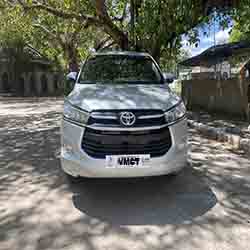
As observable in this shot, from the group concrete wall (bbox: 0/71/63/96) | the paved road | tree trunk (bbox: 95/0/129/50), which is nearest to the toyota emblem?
the paved road

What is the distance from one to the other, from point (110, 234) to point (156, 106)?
5.42 feet

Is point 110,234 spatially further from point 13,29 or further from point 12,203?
point 13,29

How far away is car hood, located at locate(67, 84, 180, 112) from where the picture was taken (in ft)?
13.6

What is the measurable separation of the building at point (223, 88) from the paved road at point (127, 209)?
5340 mm

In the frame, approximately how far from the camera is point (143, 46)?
12.9 meters

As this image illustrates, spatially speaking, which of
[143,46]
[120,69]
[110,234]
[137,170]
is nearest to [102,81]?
[120,69]

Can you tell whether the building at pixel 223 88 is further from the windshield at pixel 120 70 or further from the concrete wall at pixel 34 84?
the concrete wall at pixel 34 84

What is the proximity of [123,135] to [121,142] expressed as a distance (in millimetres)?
89

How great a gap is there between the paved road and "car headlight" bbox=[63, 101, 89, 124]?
3.59ft

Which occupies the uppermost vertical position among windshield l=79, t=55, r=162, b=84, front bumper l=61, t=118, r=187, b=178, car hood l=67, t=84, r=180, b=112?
windshield l=79, t=55, r=162, b=84

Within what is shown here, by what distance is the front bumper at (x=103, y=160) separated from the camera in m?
3.96

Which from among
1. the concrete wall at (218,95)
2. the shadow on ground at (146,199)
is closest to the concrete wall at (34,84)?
the concrete wall at (218,95)

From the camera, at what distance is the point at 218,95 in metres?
12.7

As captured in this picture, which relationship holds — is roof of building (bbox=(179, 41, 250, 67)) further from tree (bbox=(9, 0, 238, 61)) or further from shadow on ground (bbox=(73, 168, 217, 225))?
shadow on ground (bbox=(73, 168, 217, 225))
